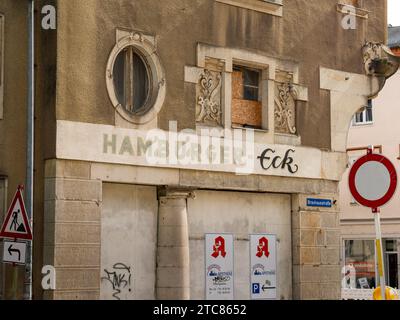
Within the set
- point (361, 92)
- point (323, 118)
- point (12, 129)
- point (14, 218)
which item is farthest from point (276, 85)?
point (14, 218)

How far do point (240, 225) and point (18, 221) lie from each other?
7.45 metres

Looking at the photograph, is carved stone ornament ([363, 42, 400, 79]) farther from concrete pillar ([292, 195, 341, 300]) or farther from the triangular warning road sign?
the triangular warning road sign

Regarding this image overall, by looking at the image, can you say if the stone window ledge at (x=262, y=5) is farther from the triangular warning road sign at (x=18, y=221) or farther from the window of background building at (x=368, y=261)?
the window of background building at (x=368, y=261)

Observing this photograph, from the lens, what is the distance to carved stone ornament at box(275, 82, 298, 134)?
73.1 feet

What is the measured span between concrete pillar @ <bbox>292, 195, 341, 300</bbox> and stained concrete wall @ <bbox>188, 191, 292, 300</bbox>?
0.21 meters

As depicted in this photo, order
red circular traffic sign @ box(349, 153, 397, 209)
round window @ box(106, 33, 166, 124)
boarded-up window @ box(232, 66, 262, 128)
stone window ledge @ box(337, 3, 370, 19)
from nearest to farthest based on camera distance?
red circular traffic sign @ box(349, 153, 397, 209)
round window @ box(106, 33, 166, 124)
boarded-up window @ box(232, 66, 262, 128)
stone window ledge @ box(337, 3, 370, 19)

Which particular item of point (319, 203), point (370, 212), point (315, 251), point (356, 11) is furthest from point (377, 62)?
point (370, 212)

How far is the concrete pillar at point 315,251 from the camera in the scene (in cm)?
2220

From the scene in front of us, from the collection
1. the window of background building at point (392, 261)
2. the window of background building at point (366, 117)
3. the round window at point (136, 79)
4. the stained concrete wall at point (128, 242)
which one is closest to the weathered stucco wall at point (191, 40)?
the round window at point (136, 79)

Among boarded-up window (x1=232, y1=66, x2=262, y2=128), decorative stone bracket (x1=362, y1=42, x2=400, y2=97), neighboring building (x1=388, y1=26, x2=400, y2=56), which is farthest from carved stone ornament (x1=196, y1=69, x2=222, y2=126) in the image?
neighboring building (x1=388, y1=26, x2=400, y2=56)

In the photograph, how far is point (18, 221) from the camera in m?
15.0

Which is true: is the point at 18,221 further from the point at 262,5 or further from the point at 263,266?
the point at 262,5

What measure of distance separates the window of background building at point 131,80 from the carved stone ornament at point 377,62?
7.64 metres
